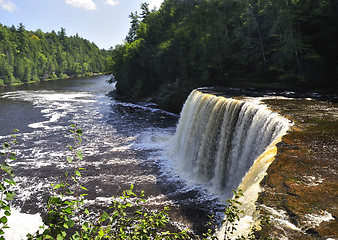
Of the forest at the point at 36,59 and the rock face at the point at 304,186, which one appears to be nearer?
the rock face at the point at 304,186

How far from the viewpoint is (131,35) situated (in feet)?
217

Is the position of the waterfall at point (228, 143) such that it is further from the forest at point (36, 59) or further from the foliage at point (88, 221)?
the forest at point (36, 59)

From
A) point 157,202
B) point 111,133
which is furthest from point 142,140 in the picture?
point 157,202

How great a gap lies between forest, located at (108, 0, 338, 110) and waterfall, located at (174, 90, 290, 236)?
37.0 feet

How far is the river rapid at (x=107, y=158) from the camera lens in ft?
42.9

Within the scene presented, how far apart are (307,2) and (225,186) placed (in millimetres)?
19665

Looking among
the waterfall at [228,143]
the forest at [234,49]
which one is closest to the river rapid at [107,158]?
the waterfall at [228,143]

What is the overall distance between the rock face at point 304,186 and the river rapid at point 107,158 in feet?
11.1

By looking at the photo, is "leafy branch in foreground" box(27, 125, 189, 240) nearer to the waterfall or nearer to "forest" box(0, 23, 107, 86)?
the waterfall

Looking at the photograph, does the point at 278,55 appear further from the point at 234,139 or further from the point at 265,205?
the point at 265,205

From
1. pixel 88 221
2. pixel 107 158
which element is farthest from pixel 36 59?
pixel 88 221

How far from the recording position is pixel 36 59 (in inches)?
4729

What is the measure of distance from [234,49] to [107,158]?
21.5 meters

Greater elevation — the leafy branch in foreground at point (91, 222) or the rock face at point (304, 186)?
the leafy branch in foreground at point (91, 222)
